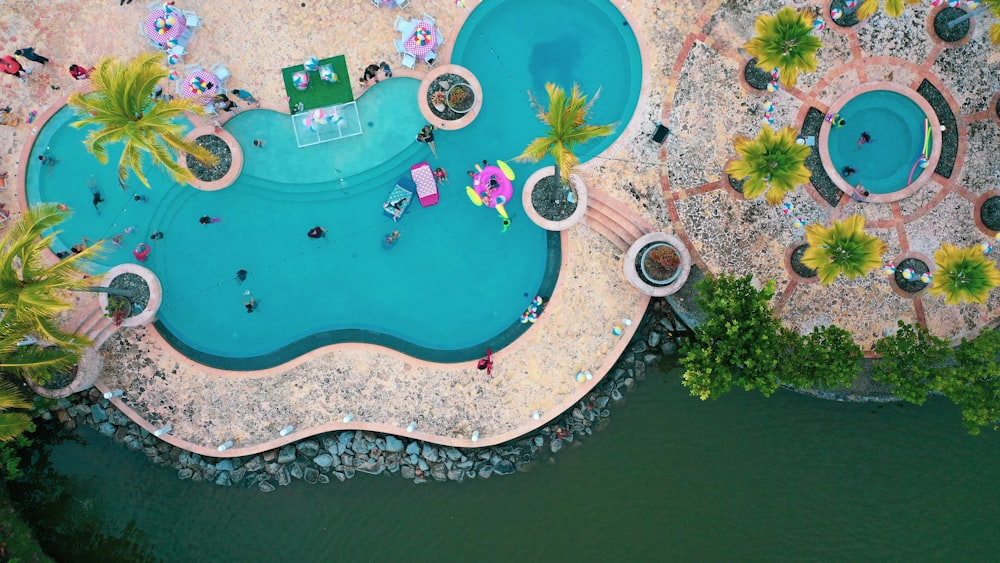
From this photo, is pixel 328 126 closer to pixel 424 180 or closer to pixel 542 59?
pixel 424 180

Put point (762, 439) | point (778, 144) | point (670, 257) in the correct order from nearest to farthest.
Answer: point (778, 144), point (670, 257), point (762, 439)

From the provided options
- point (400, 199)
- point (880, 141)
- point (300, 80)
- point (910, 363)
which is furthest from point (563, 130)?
point (910, 363)

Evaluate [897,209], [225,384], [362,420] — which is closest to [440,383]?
[362,420]

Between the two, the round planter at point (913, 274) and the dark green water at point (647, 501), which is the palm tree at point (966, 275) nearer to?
the round planter at point (913, 274)

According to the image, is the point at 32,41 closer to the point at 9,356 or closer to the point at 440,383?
the point at 9,356

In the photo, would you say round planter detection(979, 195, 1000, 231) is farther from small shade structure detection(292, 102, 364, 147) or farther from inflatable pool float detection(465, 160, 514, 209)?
small shade structure detection(292, 102, 364, 147)

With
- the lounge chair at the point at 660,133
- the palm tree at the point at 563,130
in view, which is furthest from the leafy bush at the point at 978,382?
the palm tree at the point at 563,130

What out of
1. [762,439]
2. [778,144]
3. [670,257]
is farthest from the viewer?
[762,439]
